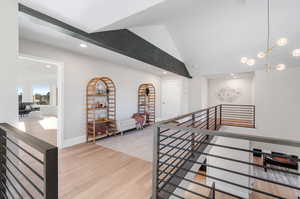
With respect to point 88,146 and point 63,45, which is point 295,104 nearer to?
point 88,146

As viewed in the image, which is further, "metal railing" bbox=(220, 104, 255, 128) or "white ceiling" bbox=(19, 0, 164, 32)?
"metal railing" bbox=(220, 104, 255, 128)

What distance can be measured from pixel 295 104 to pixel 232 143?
8.34 ft

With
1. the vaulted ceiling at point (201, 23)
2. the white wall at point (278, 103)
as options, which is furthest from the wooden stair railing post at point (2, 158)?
the white wall at point (278, 103)

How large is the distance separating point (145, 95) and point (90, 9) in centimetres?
434

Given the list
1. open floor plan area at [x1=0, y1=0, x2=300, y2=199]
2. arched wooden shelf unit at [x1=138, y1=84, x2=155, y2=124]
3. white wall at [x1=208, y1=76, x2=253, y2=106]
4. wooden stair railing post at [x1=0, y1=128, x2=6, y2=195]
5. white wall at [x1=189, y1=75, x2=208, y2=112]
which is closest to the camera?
wooden stair railing post at [x1=0, y1=128, x2=6, y2=195]

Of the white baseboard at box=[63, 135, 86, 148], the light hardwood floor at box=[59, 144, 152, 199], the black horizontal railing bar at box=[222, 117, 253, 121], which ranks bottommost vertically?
the light hardwood floor at box=[59, 144, 152, 199]

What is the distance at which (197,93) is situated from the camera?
6.71 meters

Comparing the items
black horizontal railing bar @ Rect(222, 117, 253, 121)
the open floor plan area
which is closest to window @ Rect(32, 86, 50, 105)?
the open floor plan area

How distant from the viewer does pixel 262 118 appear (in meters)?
5.45

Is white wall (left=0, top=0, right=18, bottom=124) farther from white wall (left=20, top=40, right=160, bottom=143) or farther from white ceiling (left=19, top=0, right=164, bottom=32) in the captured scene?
white wall (left=20, top=40, right=160, bottom=143)

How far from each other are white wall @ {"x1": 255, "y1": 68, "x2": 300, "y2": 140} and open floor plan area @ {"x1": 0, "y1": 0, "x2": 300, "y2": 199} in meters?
0.03

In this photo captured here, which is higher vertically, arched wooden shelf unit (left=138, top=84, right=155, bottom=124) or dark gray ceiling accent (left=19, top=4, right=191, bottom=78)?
dark gray ceiling accent (left=19, top=4, right=191, bottom=78)

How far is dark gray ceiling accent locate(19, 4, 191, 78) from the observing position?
2.07m

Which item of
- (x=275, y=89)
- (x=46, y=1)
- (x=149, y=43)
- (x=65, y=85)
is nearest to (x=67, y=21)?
(x=46, y=1)
